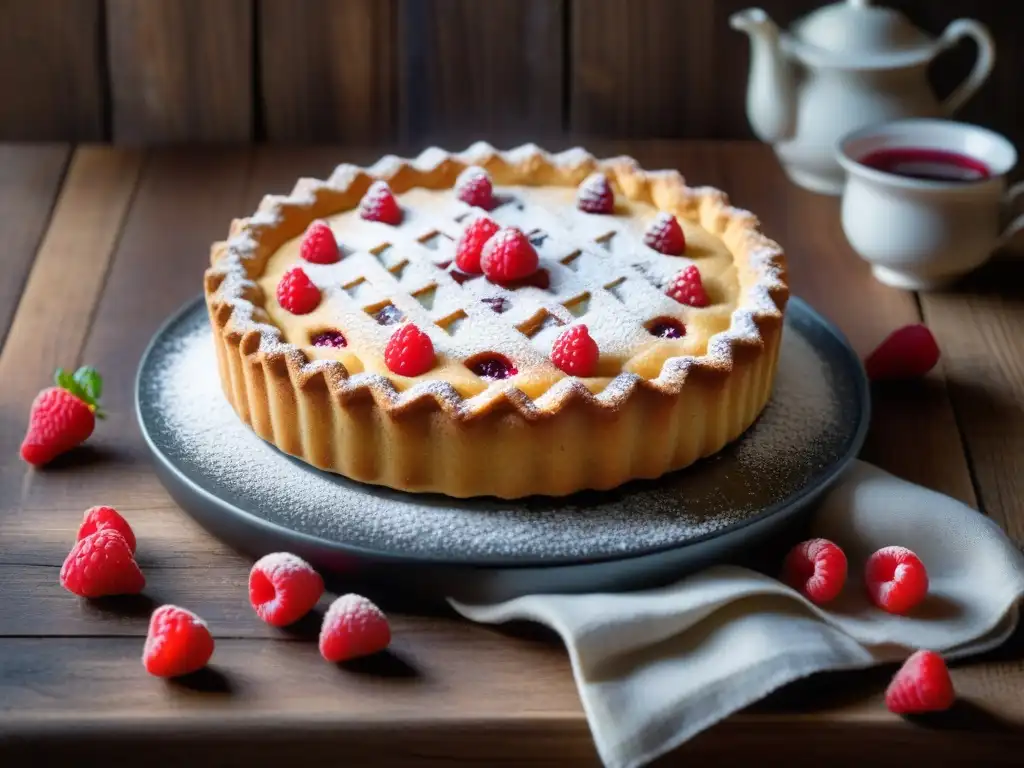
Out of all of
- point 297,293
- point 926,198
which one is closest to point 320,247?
point 297,293

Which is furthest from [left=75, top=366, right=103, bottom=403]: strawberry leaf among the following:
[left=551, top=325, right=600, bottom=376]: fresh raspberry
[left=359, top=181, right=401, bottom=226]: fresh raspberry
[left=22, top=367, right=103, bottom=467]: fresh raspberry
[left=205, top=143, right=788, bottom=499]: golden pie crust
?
[left=551, top=325, right=600, bottom=376]: fresh raspberry

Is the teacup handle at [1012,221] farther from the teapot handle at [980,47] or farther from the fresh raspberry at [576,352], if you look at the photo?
the fresh raspberry at [576,352]

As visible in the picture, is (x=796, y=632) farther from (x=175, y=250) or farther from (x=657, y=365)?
(x=175, y=250)

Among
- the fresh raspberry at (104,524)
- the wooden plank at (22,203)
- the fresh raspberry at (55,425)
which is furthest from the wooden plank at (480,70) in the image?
the fresh raspberry at (104,524)

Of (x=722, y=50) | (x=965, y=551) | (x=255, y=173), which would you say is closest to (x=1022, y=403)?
(x=965, y=551)

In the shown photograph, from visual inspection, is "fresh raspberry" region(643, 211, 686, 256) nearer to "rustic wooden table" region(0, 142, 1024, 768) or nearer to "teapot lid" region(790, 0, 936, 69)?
"rustic wooden table" region(0, 142, 1024, 768)
